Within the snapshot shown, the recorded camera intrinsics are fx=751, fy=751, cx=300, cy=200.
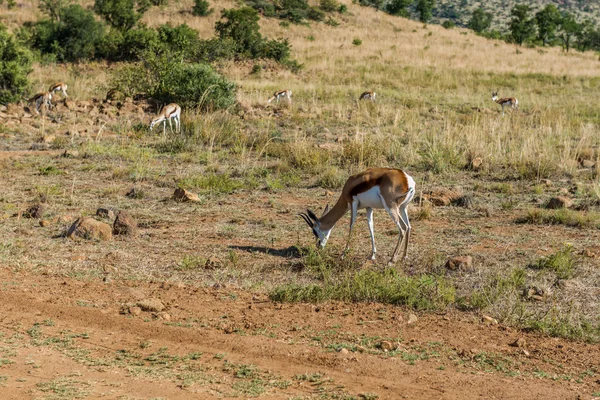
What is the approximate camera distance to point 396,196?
27.4 feet

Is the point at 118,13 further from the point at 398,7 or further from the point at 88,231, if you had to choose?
the point at 398,7

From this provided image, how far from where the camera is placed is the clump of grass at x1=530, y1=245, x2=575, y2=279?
788cm

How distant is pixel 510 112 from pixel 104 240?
55.7 ft

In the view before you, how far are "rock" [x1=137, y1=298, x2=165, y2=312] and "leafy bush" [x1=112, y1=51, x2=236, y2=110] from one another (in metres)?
12.1

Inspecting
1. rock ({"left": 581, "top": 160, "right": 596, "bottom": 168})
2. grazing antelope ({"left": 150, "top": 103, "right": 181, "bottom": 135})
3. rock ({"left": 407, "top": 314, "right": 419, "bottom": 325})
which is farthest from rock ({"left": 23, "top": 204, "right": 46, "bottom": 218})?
rock ({"left": 581, "top": 160, "right": 596, "bottom": 168})

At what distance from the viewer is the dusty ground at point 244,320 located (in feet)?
17.7

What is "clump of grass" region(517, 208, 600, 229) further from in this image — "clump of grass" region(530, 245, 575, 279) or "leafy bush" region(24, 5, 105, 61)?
"leafy bush" region(24, 5, 105, 61)

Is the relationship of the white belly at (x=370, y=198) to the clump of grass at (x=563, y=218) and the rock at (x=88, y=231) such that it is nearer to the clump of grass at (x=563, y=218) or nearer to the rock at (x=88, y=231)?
the clump of grass at (x=563, y=218)

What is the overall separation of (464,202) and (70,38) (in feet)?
80.6

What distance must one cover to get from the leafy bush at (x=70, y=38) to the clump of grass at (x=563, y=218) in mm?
25273

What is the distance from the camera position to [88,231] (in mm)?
9305

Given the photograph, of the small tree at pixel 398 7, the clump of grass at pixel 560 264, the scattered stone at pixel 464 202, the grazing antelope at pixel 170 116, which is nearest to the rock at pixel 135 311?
the clump of grass at pixel 560 264

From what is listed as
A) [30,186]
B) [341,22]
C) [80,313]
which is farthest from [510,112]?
[341,22]

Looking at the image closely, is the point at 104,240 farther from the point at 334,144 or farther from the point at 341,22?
the point at 341,22
